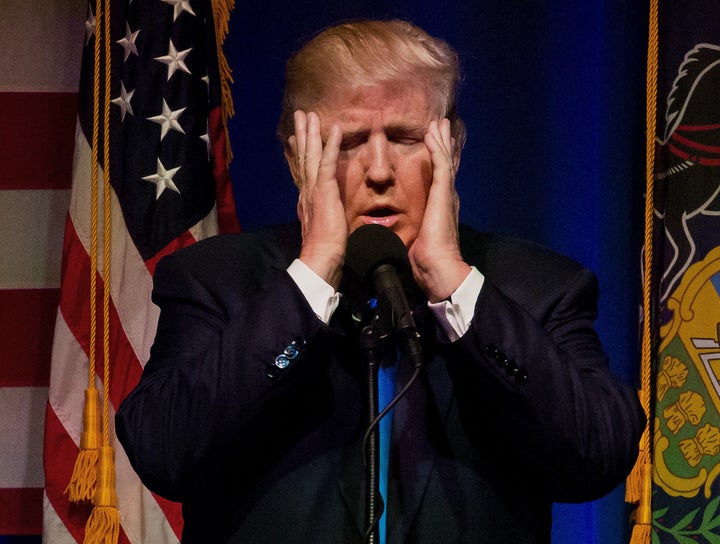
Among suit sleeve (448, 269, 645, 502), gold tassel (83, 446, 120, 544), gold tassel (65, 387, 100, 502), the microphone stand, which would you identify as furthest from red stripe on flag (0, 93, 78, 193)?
the microphone stand

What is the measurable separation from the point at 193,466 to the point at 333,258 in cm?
34

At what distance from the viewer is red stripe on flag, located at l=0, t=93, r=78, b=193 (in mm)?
2688

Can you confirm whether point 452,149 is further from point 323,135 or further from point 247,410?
point 247,410

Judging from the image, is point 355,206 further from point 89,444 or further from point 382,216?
point 89,444

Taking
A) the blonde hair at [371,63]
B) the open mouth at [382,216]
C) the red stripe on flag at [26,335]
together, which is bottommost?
the red stripe on flag at [26,335]

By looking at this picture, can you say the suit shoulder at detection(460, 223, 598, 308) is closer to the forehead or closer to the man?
the man

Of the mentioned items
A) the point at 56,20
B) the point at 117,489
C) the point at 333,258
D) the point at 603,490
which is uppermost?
the point at 56,20

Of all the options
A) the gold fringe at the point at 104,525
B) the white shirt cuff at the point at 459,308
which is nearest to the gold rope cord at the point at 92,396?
the gold fringe at the point at 104,525

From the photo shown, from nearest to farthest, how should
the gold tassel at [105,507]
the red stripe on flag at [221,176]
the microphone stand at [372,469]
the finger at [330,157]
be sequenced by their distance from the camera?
the microphone stand at [372,469] < the finger at [330,157] < the gold tassel at [105,507] < the red stripe on flag at [221,176]

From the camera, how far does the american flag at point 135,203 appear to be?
2.46m

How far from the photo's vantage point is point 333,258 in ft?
4.73

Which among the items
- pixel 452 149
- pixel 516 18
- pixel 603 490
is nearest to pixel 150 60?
pixel 516 18

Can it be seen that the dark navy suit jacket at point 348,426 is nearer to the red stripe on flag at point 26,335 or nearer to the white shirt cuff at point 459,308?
the white shirt cuff at point 459,308

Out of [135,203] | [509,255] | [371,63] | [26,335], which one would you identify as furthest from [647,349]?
[26,335]
